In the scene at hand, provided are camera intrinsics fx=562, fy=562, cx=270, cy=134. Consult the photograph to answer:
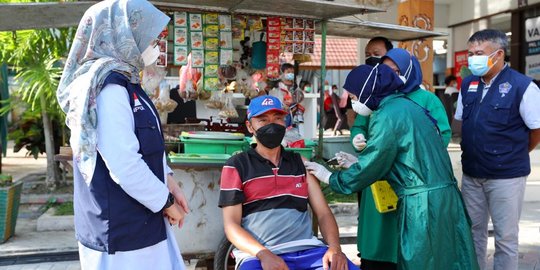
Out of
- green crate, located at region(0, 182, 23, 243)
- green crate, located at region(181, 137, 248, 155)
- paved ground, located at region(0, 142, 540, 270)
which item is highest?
green crate, located at region(181, 137, 248, 155)

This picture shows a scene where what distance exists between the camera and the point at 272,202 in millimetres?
3027

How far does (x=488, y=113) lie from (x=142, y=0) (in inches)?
93.0

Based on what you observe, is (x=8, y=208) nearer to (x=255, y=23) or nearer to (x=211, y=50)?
(x=211, y=50)

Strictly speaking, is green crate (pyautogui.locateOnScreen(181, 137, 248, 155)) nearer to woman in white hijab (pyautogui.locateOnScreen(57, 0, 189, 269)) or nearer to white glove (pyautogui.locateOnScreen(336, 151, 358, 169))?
white glove (pyautogui.locateOnScreen(336, 151, 358, 169))

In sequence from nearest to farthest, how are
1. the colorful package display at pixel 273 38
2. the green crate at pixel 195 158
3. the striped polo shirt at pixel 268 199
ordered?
the striped polo shirt at pixel 268 199 → the green crate at pixel 195 158 → the colorful package display at pixel 273 38

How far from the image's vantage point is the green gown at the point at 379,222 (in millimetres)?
3406

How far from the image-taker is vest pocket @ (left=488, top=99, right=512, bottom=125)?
350 cm

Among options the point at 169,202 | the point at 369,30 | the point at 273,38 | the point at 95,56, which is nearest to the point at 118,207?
the point at 169,202

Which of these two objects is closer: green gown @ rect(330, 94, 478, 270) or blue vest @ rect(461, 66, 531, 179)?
green gown @ rect(330, 94, 478, 270)

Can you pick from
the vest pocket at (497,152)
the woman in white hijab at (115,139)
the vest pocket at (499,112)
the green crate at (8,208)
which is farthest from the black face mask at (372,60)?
the green crate at (8,208)

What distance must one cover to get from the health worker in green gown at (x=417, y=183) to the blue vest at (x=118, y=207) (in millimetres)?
1141

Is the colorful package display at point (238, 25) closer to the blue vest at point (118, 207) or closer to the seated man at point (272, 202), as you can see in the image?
the seated man at point (272, 202)

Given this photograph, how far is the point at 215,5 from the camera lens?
4109mm

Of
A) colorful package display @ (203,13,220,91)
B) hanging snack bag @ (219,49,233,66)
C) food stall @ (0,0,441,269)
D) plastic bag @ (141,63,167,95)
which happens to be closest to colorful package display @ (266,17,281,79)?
food stall @ (0,0,441,269)
